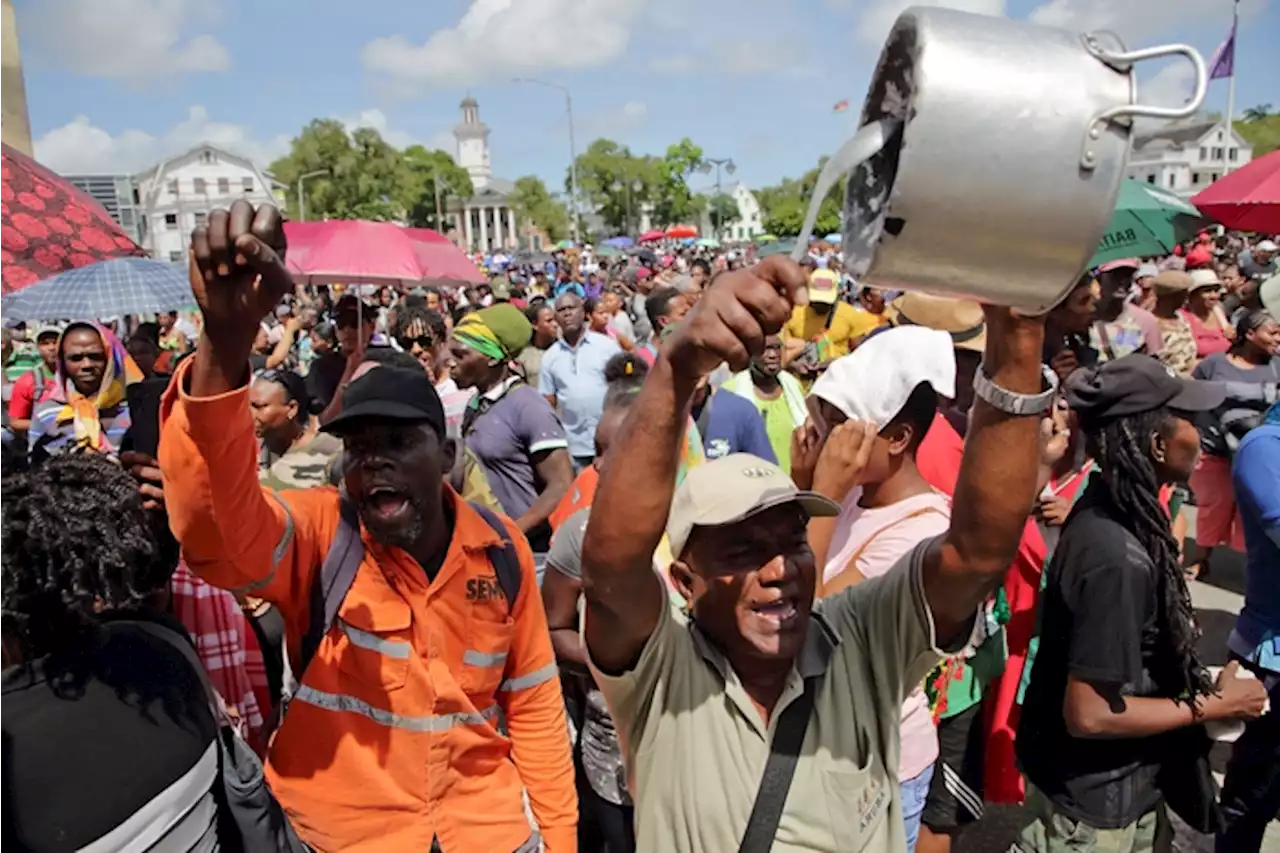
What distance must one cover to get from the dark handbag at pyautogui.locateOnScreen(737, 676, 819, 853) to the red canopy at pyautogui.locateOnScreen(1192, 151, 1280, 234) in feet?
14.5

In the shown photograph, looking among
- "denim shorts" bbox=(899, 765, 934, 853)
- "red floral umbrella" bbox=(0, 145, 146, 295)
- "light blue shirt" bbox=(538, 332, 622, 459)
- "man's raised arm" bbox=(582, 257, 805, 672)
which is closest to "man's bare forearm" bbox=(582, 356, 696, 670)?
"man's raised arm" bbox=(582, 257, 805, 672)

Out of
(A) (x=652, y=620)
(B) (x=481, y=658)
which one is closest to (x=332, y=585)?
(B) (x=481, y=658)

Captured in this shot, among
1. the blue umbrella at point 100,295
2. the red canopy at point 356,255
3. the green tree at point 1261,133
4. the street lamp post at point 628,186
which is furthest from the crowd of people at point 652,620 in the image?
the street lamp post at point 628,186

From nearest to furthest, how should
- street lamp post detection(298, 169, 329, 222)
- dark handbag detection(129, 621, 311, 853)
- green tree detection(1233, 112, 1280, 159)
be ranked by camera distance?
dark handbag detection(129, 621, 311, 853), street lamp post detection(298, 169, 329, 222), green tree detection(1233, 112, 1280, 159)

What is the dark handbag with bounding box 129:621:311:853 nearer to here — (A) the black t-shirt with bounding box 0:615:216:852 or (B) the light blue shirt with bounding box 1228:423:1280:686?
(A) the black t-shirt with bounding box 0:615:216:852

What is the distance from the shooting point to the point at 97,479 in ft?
6.22

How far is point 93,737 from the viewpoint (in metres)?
1.65

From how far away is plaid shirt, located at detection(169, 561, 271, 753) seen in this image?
2465mm

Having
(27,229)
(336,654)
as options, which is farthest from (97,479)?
(27,229)

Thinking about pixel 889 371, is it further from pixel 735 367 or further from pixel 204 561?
pixel 204 561

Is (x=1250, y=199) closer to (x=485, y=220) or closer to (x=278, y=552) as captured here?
(x=278, y=552)

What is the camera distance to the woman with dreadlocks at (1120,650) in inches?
94.5

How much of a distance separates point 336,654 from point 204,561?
47cm

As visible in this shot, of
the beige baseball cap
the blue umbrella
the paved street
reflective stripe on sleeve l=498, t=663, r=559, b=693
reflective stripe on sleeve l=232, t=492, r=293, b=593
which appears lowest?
the paved street
